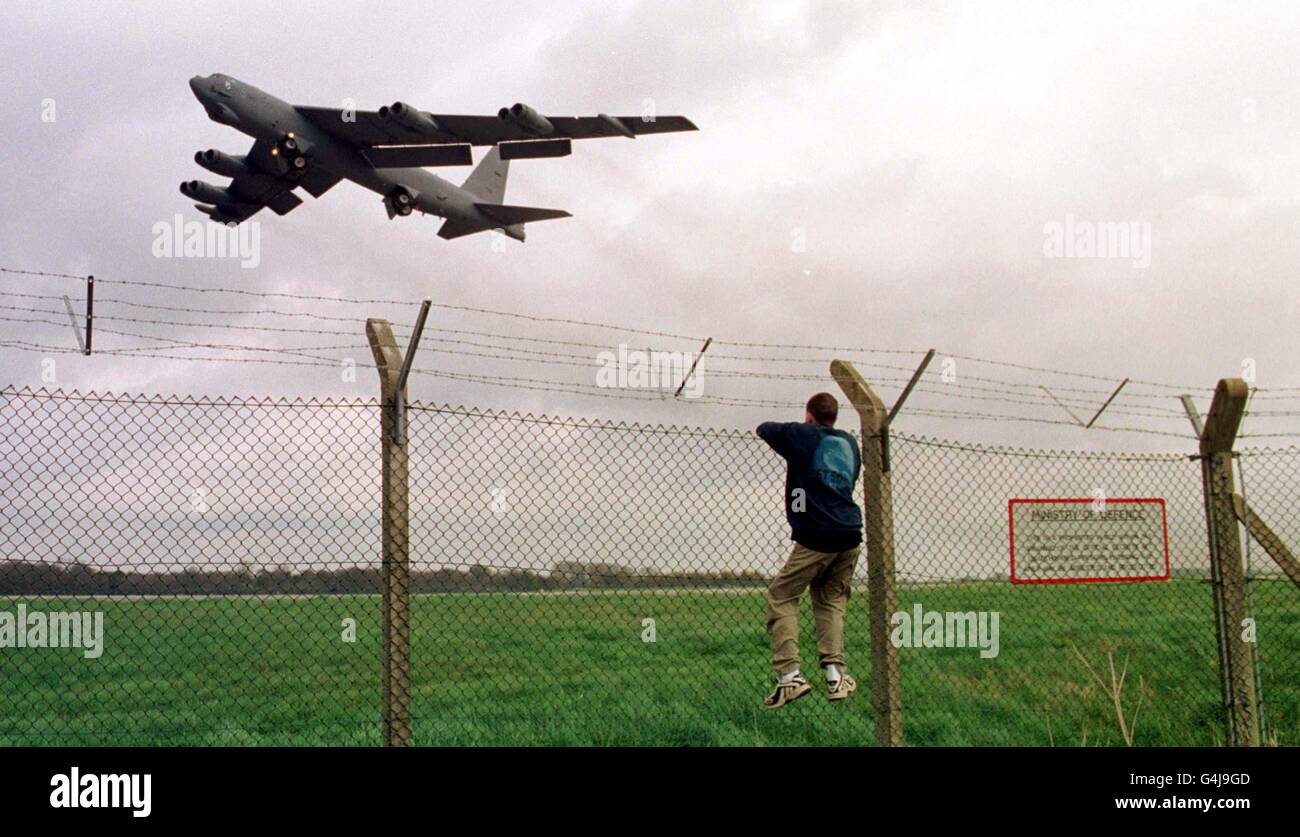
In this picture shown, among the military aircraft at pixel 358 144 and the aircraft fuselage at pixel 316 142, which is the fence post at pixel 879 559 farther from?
the aircraft fuselage at pixel 316 142

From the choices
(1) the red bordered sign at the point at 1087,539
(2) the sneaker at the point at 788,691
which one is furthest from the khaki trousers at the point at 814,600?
(1) the red bordered sign at the point at 1087,539

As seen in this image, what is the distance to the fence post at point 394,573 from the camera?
474 centimetres

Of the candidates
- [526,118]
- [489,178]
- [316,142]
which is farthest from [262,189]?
[489,178]

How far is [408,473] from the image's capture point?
195 inches

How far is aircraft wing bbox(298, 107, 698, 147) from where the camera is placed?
71.2 ft

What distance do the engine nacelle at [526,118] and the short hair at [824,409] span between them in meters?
15.8
